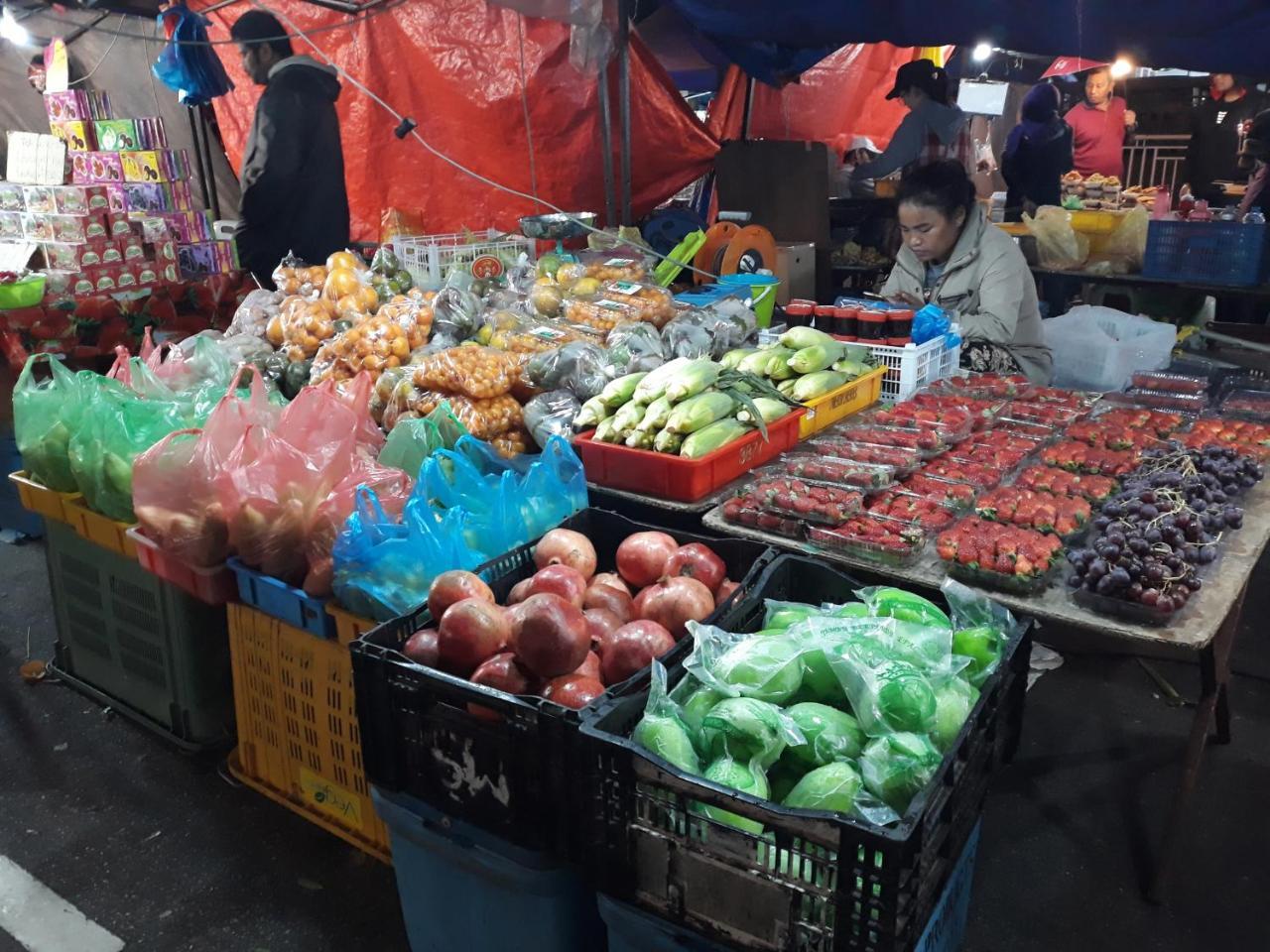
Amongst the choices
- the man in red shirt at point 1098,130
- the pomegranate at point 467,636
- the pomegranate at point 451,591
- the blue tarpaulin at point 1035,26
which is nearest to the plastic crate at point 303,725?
the pomegranate at point 451,591

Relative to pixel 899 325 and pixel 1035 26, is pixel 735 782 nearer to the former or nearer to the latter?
pixel 899 325

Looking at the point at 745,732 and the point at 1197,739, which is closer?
the point at 745,732

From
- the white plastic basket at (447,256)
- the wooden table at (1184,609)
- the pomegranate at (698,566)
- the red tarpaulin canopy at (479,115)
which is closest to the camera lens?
the wooden table at (1184,609)

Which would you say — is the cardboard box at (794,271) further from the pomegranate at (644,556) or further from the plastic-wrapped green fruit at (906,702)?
the plastic-wrapped green fruit at (906,702)

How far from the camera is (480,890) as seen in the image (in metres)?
1.88

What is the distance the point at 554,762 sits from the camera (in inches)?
63.2

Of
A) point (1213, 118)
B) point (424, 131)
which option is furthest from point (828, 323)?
point (1213, 118)

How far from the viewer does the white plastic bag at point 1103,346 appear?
464 cm

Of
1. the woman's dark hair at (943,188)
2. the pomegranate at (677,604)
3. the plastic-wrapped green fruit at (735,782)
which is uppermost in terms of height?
the woman's dark hair at (943,188)

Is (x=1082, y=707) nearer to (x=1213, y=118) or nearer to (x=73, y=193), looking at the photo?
(x=73, y=193)

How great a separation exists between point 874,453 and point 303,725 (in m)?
1.85

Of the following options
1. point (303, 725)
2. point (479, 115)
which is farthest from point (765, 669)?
point (479, 115)

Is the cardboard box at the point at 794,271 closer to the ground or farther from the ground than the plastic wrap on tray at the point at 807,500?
farther from the ground

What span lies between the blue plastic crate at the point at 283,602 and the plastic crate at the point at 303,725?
0.20ft
